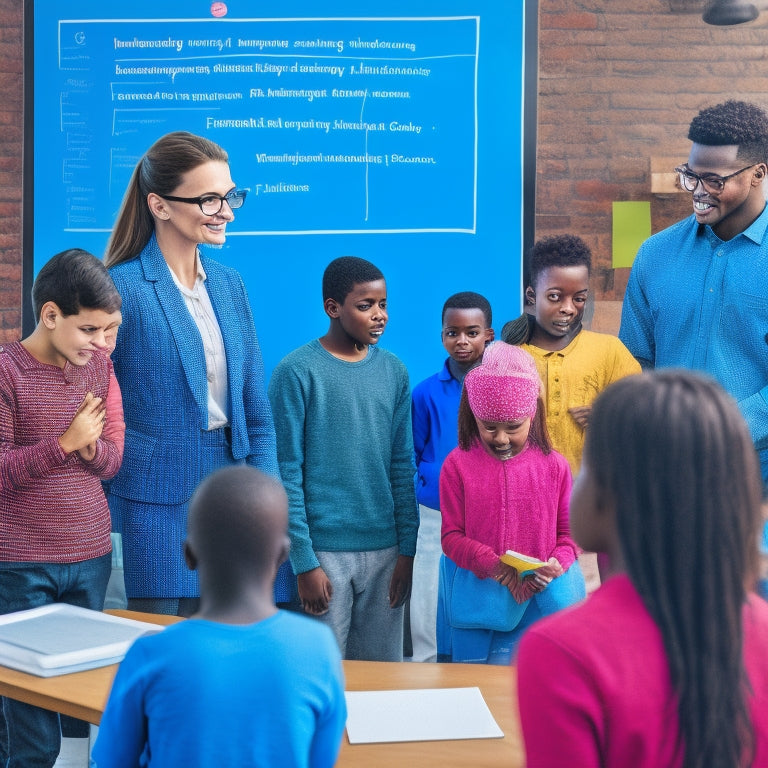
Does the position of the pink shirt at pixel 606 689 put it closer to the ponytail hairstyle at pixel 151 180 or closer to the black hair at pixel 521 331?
the ponytail hairstyle at pixel 151 180

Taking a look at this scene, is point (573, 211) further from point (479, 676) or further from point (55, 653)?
point (55, 653)

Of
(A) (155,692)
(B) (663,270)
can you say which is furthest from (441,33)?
(A) (155,692)

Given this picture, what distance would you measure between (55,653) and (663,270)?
5.58 ft

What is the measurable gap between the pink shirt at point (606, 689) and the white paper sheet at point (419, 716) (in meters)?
0.69

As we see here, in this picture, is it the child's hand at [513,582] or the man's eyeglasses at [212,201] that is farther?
the man's eyeglasses at [212,201]

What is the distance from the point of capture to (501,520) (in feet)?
7.26

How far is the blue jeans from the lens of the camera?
6.34ft

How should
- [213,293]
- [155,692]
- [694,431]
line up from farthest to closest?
[213,293], [155,692], [694,431]

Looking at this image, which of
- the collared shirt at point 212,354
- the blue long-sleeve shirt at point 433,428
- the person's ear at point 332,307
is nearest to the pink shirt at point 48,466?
the collared shirt at point 212,354

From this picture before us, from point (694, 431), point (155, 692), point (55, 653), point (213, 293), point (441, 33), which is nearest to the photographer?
point (694, 431)

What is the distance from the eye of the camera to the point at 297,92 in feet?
12.8

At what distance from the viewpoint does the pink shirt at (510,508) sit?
2.21m

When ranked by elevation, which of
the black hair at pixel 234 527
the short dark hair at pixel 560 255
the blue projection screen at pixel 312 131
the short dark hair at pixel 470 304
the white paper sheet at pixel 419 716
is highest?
the blue projection screen at pixel 312 131

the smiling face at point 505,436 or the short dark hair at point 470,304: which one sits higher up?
the short dark hair at point 470,304
